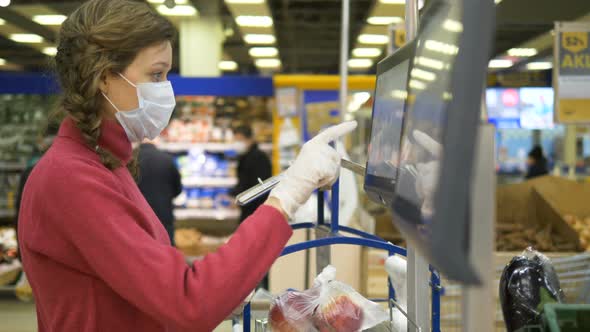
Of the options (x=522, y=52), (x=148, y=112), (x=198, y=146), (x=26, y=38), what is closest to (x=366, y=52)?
(x=522, y=52)

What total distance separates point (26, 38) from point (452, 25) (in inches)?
407

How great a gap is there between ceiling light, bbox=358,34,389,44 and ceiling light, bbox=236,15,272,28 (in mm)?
2211

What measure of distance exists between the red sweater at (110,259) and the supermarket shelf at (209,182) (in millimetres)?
6968

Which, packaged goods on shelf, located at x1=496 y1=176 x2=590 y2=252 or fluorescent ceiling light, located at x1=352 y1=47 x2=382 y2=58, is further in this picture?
fluorescent ceiling light, located at x1=352 y1=47 x2=382 y2=58

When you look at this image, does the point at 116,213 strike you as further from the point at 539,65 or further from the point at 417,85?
the point at 539,65

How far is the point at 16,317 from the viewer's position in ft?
21.0

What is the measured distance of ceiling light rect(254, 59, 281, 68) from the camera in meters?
14.5

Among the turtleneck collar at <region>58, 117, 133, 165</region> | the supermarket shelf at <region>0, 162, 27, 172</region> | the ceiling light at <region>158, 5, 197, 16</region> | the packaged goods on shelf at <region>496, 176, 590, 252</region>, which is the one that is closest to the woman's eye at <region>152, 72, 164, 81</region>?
the turtleneck collar at <region>58, 117, 133, 165</region>

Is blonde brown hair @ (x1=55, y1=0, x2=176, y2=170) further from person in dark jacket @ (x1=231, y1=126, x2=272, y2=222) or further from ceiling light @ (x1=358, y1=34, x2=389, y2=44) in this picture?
ceiling light @ (x1=358, y1=34, x2=389, y2=44)

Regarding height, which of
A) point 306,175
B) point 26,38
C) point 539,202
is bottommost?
point 539,202

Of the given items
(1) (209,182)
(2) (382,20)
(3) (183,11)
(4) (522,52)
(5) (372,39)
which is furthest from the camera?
(4) (522,52)

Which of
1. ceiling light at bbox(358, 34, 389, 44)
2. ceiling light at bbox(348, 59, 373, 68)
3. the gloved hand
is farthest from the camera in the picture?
ceiling light at bbox(348, 59, 373, 68)

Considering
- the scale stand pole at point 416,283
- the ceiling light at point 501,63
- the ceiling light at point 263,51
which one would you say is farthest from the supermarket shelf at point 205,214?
the ceiling light at point 501,63

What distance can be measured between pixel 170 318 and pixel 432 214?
2.17 feet
